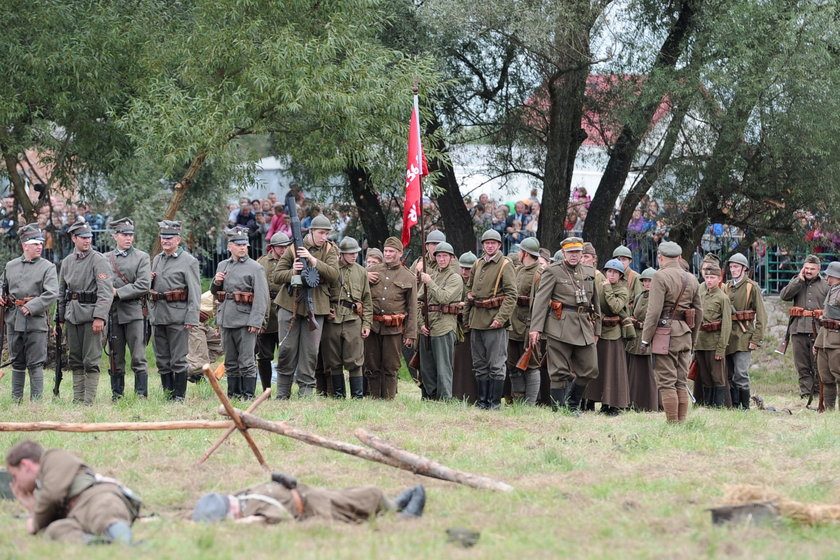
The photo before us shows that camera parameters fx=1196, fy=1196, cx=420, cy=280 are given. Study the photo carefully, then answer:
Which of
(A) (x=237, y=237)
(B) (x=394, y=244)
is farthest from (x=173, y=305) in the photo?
(B) (x=394, y=244)

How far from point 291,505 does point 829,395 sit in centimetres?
1015

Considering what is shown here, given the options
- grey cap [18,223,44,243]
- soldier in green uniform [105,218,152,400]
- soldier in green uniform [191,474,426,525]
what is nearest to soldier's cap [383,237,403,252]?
soldier in green uniform [105,218,152,400]

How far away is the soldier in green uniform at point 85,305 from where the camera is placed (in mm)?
13203

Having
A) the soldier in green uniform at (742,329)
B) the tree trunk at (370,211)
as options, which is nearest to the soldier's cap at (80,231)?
the soldier in green uniform at (742,329)

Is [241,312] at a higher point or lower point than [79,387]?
higher

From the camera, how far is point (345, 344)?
46.4 ft

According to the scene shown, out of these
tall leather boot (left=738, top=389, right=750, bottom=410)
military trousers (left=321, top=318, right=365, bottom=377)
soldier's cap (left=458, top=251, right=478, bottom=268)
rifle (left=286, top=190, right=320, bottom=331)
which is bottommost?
tall leather boot (left=738, top=389, right=750, bottom=410)

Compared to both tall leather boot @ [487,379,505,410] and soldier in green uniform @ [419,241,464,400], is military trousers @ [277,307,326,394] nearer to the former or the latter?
soldier in green uniform @ [419,241,464,400]

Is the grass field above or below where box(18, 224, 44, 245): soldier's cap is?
below

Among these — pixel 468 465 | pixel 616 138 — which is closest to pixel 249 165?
pixel 616 138

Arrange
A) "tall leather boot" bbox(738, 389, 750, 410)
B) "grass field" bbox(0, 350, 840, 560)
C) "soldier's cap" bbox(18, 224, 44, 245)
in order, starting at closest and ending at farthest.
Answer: "grass field" bbox(0, 350, 840, 560), "soldier's cap" bbox(18, 224, 44, 245), "tall leather boot" bbox(738, 389, 750, 410)

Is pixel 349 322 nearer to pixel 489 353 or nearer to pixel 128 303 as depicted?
pixel 489 353

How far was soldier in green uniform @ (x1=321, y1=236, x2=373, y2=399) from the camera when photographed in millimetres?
14094

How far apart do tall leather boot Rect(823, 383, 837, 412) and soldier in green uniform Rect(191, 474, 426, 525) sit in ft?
30.9
